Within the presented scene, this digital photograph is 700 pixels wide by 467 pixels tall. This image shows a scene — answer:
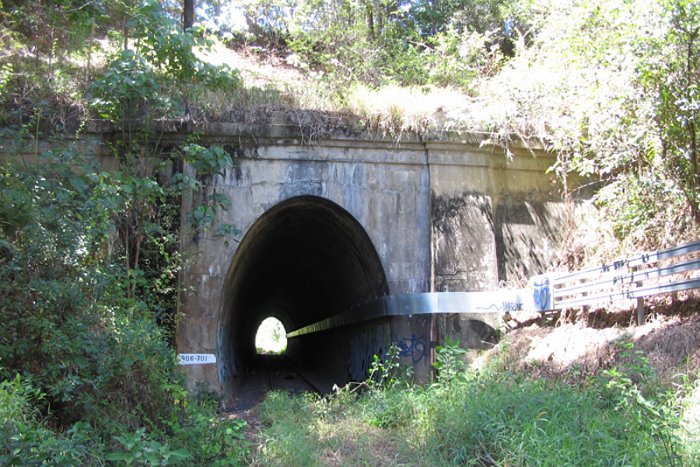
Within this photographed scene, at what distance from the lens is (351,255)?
11.5 m

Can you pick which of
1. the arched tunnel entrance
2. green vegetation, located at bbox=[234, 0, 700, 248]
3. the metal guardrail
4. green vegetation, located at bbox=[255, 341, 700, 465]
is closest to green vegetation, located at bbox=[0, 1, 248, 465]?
green vegetation, located at bbox=[255, 341, 700, 465]

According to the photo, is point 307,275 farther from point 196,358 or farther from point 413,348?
point 196,358

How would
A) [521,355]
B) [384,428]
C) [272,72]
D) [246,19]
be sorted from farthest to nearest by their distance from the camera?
[246,19] → [272,72] → [521,355] → [384,428]

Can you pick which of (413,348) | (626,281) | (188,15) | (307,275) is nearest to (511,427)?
(626,281)

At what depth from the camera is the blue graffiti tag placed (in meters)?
9.16

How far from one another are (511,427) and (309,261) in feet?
35.3

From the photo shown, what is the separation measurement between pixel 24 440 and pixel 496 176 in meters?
7.85

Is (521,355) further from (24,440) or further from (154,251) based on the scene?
(24,440)

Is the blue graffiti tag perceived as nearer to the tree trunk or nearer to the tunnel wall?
the tunnel wall

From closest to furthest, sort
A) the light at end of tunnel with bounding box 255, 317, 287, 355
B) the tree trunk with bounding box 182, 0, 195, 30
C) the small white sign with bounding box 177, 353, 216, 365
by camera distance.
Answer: the small white sign with bounding box 177, 353, 216, 365, the tree trunk with bounding box 182, 0, 195, 30, the light at end of tunnel with bounding box 255, 317, 287, 355

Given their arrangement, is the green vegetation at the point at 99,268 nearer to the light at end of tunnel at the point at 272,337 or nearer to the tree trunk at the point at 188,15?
the tree trunk at the point at 188,15

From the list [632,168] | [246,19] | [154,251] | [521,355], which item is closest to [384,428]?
[521,355]

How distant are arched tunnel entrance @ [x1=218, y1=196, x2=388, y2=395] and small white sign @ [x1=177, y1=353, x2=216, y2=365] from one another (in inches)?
27.5

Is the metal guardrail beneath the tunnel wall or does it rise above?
beneath
